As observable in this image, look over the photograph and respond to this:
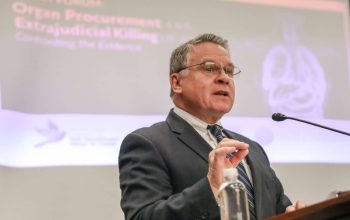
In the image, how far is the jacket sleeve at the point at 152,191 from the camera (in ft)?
6.63

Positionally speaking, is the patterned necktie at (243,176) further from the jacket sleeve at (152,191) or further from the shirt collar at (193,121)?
the jacket sleeve at (152,191)

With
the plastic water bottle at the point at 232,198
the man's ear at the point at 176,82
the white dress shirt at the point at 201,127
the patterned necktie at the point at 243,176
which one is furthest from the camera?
the man's ear at the point at 176,82

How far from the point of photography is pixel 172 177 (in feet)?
7.57

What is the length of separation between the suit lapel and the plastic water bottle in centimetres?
61

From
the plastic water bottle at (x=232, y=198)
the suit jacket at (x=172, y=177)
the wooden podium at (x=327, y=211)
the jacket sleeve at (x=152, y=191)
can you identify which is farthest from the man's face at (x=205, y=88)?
A: the wooden podium at (x=327, y=211)

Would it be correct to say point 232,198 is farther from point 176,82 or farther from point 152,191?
point 176,82

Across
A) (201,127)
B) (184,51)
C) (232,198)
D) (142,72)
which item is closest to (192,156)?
(201,127)

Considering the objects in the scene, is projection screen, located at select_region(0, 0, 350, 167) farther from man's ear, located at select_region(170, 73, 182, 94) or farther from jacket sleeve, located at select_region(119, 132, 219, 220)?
jacket sleeve, located at select_region(119, 132, 219, 220)

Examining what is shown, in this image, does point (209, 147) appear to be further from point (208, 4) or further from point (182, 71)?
point (208, 4)

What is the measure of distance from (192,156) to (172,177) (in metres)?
0.12

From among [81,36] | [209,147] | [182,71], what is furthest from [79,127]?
[209,147]

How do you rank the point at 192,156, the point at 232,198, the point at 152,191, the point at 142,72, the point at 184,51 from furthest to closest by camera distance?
the point at 142,72
the point at 184,51
the point at 192,156
the point at 152,191
the point at 232,198

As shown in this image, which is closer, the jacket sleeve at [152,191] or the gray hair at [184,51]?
the jacket sleeve at [152,191]

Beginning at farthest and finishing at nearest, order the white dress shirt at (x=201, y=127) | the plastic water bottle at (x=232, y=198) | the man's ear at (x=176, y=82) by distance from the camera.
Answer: the man's ear at (x=176, y=82) → the white dress shirt at (x=201, y=127) → the plastic water bottle at (x=232, y=198)
